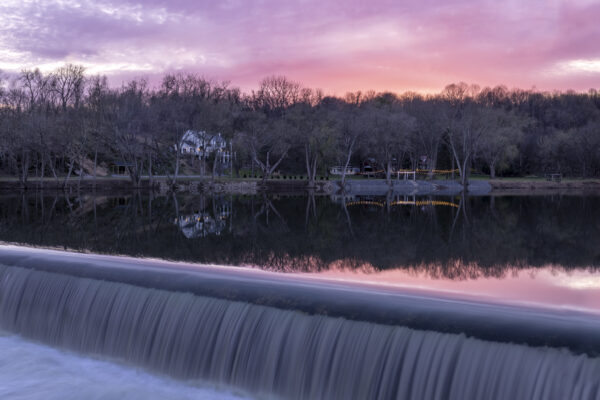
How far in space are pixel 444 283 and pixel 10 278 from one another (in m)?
9.12

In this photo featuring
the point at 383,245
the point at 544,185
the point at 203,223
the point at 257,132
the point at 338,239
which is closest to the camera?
the point at 383,245

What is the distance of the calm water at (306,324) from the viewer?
6.09m

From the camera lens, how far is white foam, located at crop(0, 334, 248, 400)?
298 inches

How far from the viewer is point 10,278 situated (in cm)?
1059

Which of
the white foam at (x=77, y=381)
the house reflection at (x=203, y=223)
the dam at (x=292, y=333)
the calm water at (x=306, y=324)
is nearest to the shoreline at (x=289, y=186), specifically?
the house reflection at (x=203, y=223)

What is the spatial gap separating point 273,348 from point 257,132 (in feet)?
182

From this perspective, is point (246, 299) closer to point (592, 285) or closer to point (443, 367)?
point (443, 367)

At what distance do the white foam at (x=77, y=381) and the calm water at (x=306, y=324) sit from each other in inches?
1.3

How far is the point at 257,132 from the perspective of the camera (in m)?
61.8

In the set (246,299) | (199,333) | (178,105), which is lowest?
(199,333)

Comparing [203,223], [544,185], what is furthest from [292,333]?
[544,185]

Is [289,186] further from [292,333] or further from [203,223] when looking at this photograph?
[292,333]

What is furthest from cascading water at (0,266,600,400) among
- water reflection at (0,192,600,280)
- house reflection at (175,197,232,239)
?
house reflection at (175,197,232,239)

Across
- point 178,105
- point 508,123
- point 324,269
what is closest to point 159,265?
point 324,269
